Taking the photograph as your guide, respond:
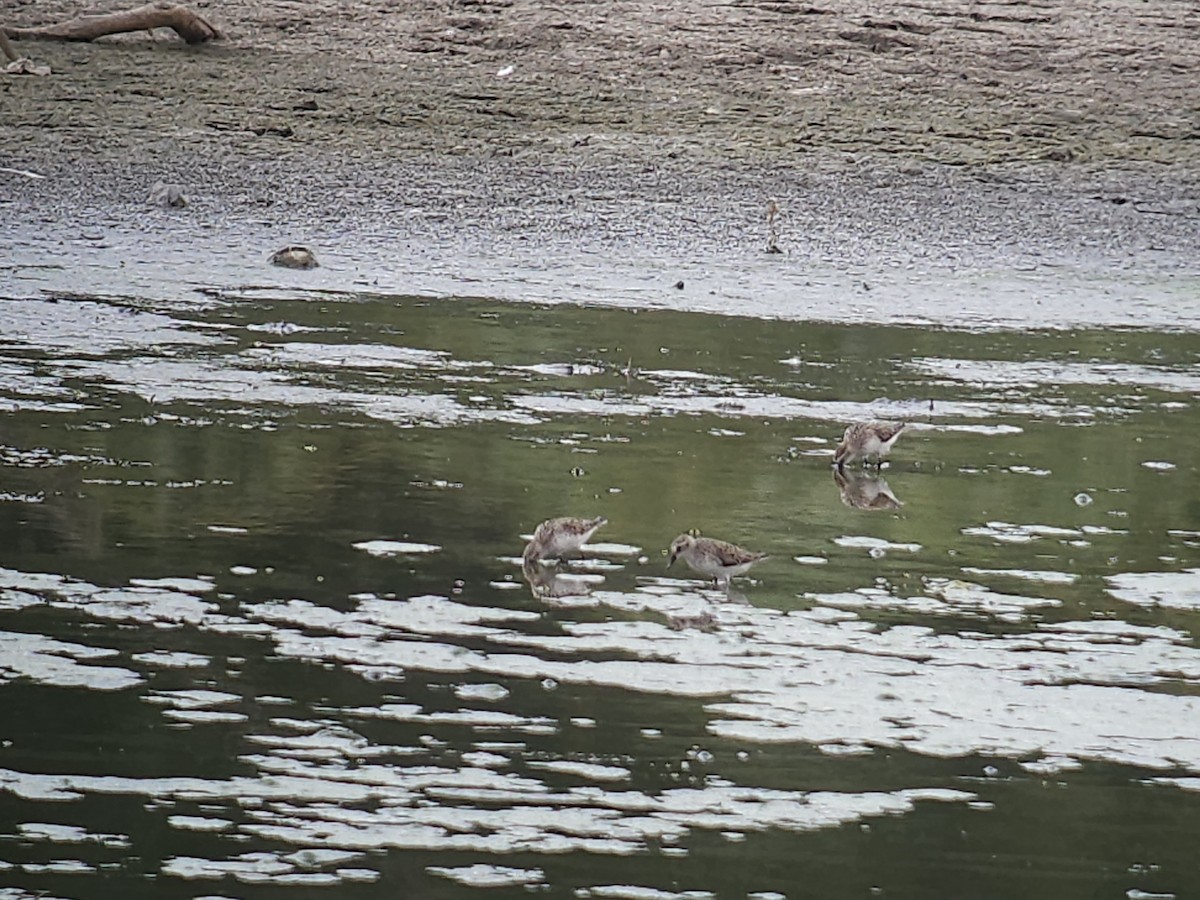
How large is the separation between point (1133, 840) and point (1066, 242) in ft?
34.1

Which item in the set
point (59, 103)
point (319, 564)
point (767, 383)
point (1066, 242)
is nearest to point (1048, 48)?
point (1066, 242)

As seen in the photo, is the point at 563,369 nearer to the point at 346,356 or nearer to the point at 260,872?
the point at 346,356

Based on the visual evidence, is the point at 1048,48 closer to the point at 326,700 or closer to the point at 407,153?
the point at 407,153

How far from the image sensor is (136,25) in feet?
62.8

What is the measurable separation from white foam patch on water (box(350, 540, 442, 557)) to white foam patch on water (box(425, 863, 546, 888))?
2555 mm

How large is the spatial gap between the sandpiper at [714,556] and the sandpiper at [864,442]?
5.27ft

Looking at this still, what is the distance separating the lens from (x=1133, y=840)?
495 centimetres

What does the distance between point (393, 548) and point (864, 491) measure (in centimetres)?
189

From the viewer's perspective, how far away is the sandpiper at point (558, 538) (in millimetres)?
6988

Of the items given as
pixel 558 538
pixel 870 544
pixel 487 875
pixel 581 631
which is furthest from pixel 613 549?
pixel 487 875

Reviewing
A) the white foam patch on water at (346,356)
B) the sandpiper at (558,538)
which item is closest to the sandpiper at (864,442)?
the sandpiper at (558,538)

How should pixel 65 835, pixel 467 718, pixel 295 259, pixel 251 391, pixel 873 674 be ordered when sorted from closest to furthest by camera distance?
pixel 65 835, pixel 467 718, pixel 873 674, pixel 251 391, pixel 295 259

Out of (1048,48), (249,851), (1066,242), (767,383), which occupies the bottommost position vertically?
(249,851)

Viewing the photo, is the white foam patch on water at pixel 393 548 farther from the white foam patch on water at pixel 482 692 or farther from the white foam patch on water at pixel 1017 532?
the white foam patch on water at pixel 1017 532
